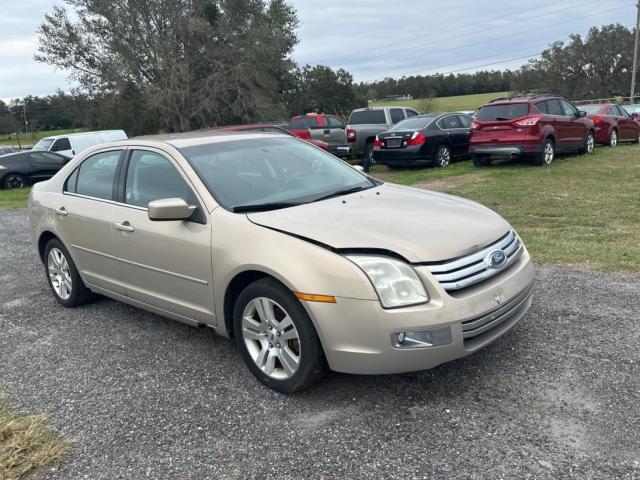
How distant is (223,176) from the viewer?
158 inches

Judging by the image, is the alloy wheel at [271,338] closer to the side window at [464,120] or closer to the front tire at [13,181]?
the side window at [464,120]

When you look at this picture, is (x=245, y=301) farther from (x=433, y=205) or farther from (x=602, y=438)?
(x=602, y=438)

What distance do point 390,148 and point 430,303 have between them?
11702 mm

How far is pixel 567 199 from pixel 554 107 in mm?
5408

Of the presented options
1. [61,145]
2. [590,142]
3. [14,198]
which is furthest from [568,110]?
[61,145]

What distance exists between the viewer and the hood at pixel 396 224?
3172 millimetres

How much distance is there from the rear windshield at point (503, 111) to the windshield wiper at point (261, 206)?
10431 millimetres

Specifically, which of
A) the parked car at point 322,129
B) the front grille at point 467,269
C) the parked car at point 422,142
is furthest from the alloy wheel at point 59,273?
the parked car at point 322,129

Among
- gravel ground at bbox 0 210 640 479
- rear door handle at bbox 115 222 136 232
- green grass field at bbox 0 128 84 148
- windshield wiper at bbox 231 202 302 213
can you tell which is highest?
green grass field at bbox 0 128 84 148

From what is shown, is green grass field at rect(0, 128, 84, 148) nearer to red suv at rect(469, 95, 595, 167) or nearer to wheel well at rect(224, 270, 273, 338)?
red suv at rect(469, 95, 595, 167)

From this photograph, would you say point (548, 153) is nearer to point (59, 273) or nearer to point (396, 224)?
point (396, 224)

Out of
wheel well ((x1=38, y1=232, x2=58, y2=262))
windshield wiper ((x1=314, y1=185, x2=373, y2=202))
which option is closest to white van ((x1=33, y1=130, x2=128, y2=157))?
wheel well ((x1=38, y1=232, x2=58, y2=262))

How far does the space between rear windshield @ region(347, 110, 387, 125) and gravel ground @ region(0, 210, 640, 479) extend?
12961 mm

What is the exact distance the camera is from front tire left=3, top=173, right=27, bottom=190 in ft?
63.3
